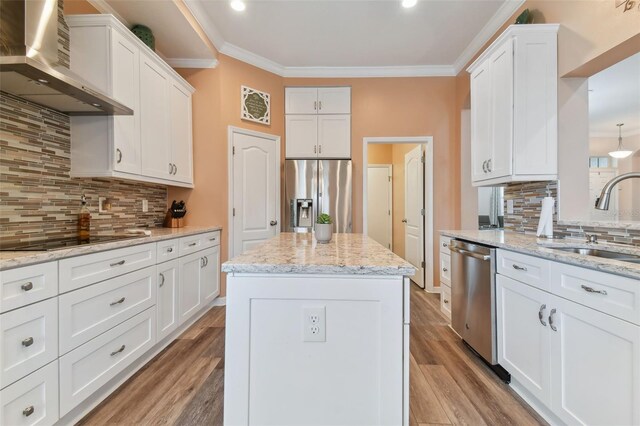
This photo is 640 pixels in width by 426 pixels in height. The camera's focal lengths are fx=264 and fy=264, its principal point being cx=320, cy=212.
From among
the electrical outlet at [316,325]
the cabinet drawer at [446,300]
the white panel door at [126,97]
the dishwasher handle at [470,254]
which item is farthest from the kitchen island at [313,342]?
the cabinet drawer at [446,300]

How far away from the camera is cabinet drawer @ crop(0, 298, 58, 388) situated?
1081 mm

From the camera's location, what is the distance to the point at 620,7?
154cm

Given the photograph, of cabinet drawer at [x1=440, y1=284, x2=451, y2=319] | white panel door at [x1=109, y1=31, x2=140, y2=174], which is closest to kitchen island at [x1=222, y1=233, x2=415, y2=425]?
white panel door at [x1=109, y1=31, x2=140, y2=174]

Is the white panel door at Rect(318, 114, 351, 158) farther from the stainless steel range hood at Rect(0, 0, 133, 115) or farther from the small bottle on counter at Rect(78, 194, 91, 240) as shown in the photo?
the small bottle on counter at Rect(78, 194, 91, 240)

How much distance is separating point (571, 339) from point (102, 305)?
2.49 m

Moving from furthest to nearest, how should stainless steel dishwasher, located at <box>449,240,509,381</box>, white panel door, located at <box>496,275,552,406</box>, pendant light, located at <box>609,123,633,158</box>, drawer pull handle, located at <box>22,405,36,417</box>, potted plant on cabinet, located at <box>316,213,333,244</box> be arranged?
1. pendant light, located at <box>609,123,633,158</box>
2. stainless steel dishwasher, located at <box>449,240,509,381</box>
3. potted plant on cabinet, located at <box>316,213,333,244</box>
4. white panel door, located at <box>496,275,552,406</box>
5. drawer pull handle, located at <box>22,405,36,417</box>

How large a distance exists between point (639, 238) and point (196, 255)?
3.19m

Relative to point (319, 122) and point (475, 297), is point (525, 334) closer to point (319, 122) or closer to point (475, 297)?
point (475, 297)

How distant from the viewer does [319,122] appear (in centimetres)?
355

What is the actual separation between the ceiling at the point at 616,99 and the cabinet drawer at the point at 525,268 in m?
1.51

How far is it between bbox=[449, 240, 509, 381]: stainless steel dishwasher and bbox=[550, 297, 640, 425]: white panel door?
468 mm

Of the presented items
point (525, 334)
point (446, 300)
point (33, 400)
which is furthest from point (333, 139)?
point (33, 400)

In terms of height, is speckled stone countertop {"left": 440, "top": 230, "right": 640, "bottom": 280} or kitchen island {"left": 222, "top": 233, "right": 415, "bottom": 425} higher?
speckled stone countertop {"left": 440, "top": 230, "right": 640, "bottom": 280}

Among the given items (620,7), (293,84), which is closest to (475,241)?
(620,7)
